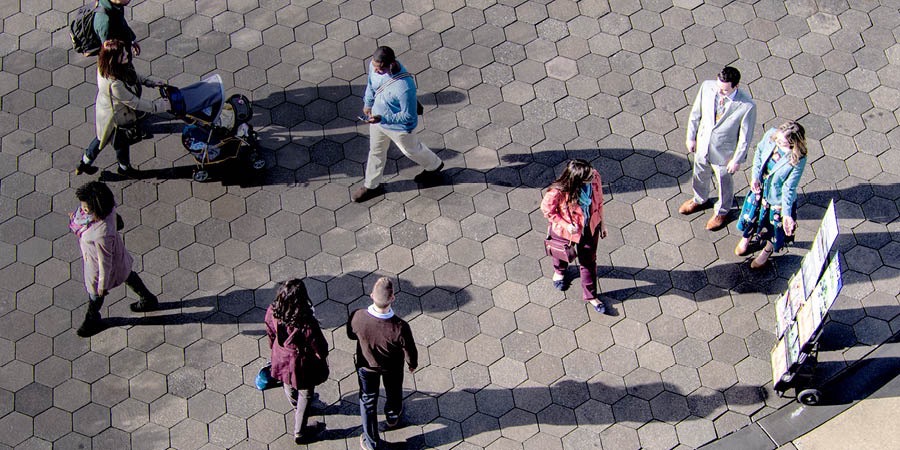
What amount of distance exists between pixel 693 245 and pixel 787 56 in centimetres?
289

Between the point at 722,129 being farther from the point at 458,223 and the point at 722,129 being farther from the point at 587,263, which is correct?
the point at 458,223

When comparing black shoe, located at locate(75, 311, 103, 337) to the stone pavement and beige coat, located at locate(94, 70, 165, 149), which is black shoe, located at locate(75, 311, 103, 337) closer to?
the stone pavement

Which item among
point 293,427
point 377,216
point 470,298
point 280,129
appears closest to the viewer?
point 293,427

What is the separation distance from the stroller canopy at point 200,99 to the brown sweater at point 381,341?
319cm

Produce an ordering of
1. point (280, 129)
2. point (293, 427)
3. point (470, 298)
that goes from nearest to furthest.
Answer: point (293, 427) < point (470, 298) < point (280, 129)

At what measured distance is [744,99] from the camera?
8148 millimetres

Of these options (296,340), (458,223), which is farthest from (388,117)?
(296,340)

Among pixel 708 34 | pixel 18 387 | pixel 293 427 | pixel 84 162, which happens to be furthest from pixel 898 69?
pixel 18 387

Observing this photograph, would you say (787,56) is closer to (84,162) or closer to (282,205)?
(282,205)

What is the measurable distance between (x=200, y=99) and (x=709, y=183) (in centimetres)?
500

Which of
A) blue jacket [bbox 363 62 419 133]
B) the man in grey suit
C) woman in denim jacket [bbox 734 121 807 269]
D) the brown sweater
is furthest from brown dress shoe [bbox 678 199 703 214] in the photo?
the brown sweater

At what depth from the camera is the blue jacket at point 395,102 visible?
8.41 m

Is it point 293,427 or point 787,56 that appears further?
point 787,56

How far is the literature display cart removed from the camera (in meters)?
7.30
